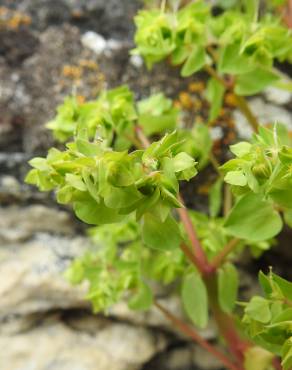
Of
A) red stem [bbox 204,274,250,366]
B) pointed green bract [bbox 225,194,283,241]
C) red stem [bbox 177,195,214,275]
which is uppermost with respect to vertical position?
pointed green bract [bbox 225,194,283,241]

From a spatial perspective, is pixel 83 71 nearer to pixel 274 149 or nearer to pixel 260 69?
pixel 260 69

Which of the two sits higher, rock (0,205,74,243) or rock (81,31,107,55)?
rock (81,31,107,55)

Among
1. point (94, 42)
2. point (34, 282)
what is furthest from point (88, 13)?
point (34, 282)

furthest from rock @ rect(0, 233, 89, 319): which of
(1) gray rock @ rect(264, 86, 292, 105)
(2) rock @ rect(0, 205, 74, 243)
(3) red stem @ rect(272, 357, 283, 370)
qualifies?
(1) gray rock @ rect(264, 86, 292, 105)

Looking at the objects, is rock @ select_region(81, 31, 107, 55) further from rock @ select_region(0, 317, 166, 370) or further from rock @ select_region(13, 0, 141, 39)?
rock @ select_region(0, 317, 166, 370)

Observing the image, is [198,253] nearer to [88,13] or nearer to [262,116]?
[262,116]

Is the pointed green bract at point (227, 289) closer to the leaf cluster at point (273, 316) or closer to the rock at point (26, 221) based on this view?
the leaf cluster at point (273, 316)

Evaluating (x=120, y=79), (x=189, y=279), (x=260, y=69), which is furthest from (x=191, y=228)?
(x=120, y=79)

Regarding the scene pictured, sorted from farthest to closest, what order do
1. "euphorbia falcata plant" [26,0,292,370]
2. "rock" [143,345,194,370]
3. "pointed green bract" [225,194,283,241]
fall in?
"rock" [143,345,194,370], "pointed green bract" [225,194,283,241], "euphorbia falcata plant" [26,0,292,370]
